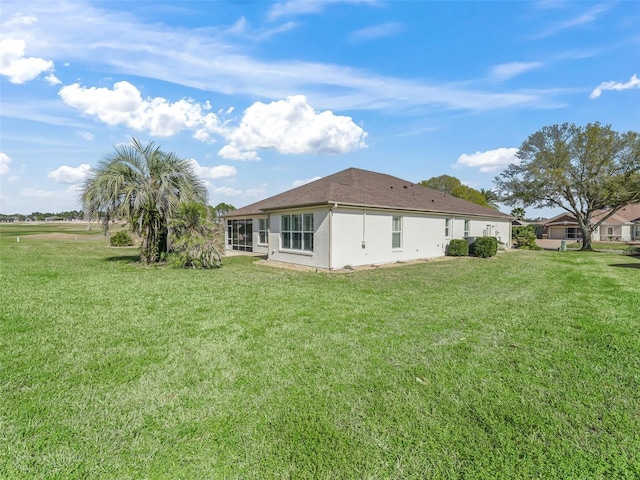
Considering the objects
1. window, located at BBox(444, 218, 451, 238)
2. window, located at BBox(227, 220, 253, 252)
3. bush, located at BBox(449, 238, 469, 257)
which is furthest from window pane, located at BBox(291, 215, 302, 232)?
bush, located at BBox(449, 238, 469, 257)

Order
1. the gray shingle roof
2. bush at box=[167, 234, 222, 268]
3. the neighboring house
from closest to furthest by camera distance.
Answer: bush at box=[167, 234, 222, 268], the gray shingle roof, the neighboring house

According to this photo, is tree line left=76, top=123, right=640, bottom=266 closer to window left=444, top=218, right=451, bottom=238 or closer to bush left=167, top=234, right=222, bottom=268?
bush left=167, top=234, right=222, bottom=268

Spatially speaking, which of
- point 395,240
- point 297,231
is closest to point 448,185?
point 395,240

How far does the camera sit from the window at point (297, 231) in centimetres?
1314

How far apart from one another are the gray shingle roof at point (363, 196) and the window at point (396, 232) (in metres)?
0.69

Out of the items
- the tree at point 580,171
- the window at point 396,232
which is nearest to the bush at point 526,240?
the tree at point 580,171

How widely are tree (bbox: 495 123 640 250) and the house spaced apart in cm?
1147

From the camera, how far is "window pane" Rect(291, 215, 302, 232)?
1363 cm

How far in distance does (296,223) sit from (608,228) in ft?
152

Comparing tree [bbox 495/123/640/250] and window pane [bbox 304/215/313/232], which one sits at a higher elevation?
tree [bbox 495/123/640/250]

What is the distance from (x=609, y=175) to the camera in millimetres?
24172

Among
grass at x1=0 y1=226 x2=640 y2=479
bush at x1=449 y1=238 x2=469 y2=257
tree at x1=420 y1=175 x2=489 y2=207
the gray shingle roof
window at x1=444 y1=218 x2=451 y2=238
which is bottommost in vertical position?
grass at x1=0 y1=226 x2=640 y2=479

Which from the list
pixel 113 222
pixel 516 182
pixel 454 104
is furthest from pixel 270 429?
pixel 516 182

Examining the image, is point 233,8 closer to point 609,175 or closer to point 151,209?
point 151,209
